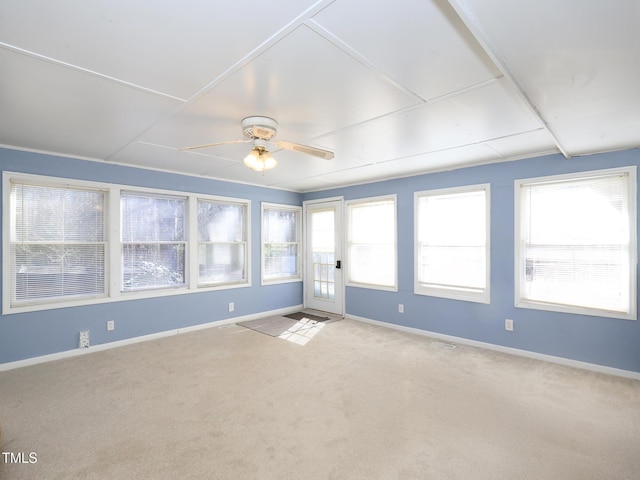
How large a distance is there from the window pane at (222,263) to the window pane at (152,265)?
34 cm

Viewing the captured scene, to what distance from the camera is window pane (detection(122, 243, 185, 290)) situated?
4.25 m

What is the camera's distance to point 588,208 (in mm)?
3426

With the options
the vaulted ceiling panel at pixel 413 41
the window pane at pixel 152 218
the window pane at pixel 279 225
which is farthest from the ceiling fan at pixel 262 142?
the window pane at pixel 279 225

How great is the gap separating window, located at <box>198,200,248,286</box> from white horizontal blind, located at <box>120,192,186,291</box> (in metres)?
0.31

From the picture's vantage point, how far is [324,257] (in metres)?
6.11

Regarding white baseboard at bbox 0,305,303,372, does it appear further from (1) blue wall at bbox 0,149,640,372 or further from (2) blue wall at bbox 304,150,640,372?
(2) blue wall at bbox 304,150,640,372

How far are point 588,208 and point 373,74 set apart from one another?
3.04 m

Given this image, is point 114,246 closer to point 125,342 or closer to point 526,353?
point 125,342

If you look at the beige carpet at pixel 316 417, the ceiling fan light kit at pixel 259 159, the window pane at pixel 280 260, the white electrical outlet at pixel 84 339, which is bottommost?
the beige carpet at pixel 316 417

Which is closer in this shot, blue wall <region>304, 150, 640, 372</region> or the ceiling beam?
the ceiling beam

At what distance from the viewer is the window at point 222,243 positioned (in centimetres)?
500

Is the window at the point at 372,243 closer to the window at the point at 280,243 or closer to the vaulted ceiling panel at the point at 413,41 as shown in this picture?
the window at the point at 280,243

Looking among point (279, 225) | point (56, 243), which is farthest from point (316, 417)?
point (279, 225)

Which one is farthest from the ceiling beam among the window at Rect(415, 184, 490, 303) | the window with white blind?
the window at Rect(415, 184, 490, 303)
